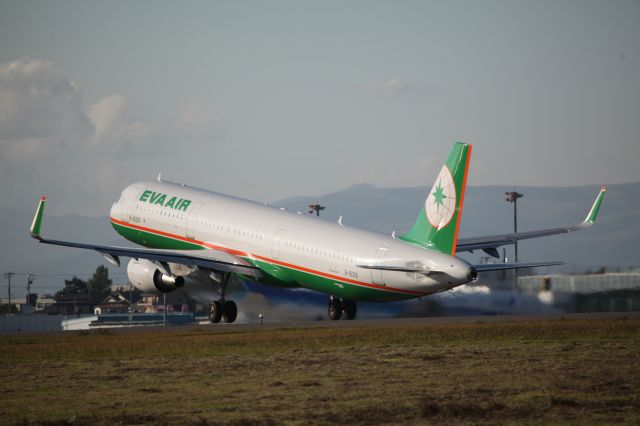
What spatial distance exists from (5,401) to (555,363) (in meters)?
14.0

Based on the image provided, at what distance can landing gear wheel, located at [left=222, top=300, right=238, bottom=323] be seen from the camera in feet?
184

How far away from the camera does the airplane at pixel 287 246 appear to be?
4484 cm

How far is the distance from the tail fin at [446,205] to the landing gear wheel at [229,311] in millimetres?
13523

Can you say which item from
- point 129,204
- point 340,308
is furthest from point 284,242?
point 129,204

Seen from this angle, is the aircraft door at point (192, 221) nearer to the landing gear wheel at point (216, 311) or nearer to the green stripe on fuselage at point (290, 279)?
the green stripe on fuselage at point (290, 279)

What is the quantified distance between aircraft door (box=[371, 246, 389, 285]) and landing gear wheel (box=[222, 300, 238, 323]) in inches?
416

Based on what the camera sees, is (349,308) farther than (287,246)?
Yes

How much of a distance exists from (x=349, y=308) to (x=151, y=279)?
996cm

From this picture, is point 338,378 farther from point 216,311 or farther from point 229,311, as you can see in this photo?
point 229,311

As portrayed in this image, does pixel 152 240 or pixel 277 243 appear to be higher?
pixel 152 240

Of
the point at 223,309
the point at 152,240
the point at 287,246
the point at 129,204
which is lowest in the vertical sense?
the point at 223,309

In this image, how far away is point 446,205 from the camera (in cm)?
4409

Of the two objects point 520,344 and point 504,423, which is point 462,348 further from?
point 504,423

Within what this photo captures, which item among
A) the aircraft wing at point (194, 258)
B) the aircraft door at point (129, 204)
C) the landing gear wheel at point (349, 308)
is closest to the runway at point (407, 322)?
the landing gear wheel at point (349, 308)
